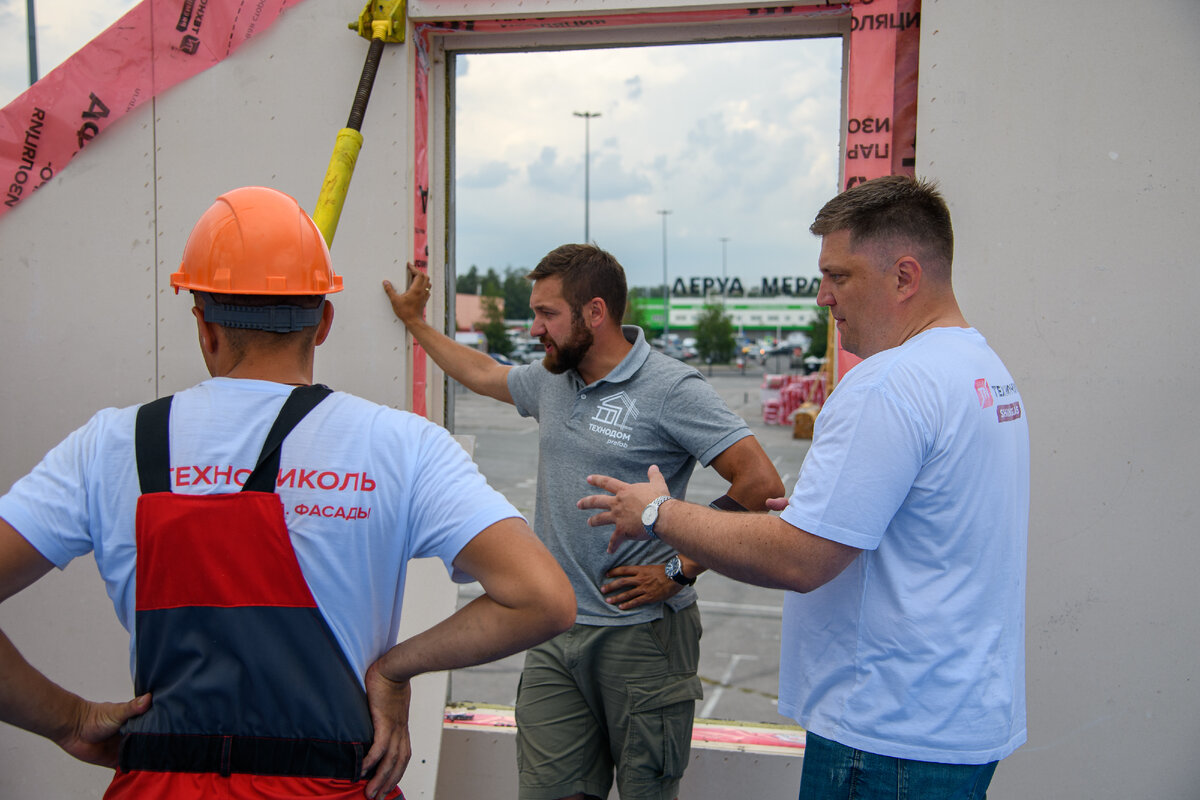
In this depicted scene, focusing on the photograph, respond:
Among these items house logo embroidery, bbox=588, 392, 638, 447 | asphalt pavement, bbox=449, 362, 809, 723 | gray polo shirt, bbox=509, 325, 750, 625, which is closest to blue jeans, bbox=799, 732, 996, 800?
gray polo shirt, bbox=509, 325, 750, 625

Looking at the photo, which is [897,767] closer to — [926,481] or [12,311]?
[926,481]

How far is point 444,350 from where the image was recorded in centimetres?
308

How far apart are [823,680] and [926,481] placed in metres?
0.48

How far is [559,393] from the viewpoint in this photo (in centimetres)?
278

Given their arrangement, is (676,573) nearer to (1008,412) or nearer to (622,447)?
(622,447)

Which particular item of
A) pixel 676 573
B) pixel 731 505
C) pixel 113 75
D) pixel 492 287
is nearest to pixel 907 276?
pixel 731 505

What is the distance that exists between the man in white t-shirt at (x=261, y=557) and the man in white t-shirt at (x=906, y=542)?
0.58 m

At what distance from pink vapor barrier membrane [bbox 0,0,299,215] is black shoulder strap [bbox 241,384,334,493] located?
236 cm

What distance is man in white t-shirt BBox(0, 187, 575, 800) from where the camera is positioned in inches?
51.8

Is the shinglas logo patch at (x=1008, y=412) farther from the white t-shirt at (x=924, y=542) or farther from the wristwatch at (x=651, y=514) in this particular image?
the wristwatch at (x=651, y=514)

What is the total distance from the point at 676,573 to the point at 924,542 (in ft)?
3.03

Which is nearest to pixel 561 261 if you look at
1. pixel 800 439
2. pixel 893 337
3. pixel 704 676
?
pixel 893 337

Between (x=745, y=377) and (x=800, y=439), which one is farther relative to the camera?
(x=745, y=377)

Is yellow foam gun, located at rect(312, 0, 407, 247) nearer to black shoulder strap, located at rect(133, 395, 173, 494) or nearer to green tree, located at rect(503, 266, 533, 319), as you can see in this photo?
black shoulder strap, located at rect(133, 395, 173, 494)
